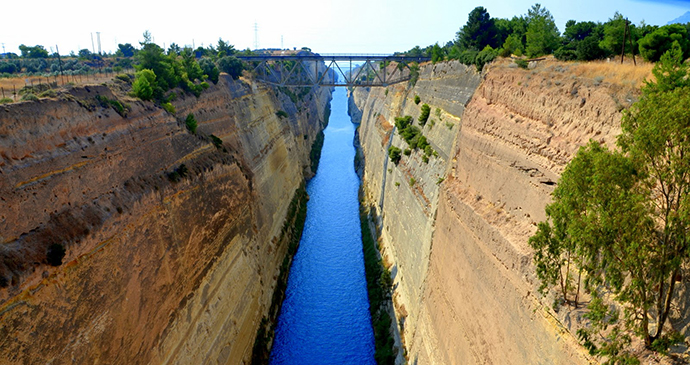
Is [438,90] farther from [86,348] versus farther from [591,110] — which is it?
[86,348]

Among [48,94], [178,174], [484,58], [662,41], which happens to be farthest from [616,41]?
[48,94]

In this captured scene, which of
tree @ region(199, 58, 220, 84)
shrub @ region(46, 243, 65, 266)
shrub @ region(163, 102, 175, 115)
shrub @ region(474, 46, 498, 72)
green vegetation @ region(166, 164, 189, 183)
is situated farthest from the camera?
tree @ region(199, 58, 220, 84)

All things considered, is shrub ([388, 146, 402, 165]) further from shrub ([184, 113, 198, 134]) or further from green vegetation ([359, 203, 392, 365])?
shrub ([184, 113, 198, 134])

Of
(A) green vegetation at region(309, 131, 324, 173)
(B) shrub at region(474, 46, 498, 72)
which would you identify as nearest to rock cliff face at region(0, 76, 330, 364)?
(B) shrub at region(474, 46, 498, 72)

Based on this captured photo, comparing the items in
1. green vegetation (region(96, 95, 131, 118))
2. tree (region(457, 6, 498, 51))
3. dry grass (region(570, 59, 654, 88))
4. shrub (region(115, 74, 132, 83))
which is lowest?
green vegetation (region(96, 95, 131, 118))

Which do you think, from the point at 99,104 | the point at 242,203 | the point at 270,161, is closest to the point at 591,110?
the point at 99,104

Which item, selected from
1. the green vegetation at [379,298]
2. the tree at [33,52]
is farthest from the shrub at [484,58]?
the tree at [33,52]

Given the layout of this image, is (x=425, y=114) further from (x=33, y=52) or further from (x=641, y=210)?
(x=33, y=52)

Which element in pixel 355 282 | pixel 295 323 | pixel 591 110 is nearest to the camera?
pixel 591 110
